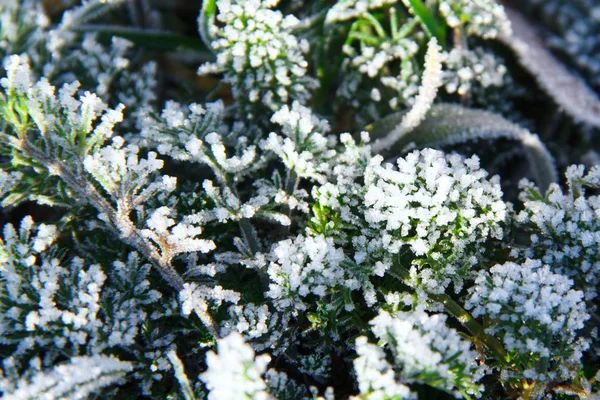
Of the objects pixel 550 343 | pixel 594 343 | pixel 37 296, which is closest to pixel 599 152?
pixel 594 343

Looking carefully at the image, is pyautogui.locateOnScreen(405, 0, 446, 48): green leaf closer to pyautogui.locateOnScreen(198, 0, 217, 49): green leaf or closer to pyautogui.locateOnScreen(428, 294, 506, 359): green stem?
pyautogui.locateOnScreen(198, 0, 217, 49): green leaf

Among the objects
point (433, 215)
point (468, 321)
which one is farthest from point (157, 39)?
point (468, 321)

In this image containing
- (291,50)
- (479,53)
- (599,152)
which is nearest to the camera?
(291,50)

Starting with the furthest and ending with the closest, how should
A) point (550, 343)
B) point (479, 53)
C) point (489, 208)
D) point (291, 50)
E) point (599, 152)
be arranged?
point (599, 152) → point (479, 53) → point (291, 50) → point (489, 208) → point (550, 343)

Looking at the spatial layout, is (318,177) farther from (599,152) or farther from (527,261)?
(599,152)

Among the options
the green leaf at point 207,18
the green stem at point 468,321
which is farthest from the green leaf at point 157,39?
the green stem at point 468,321

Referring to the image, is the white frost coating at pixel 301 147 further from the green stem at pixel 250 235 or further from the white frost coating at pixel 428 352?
the white frost coating at pixel 428 352

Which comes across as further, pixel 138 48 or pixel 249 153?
pixel 138 48
